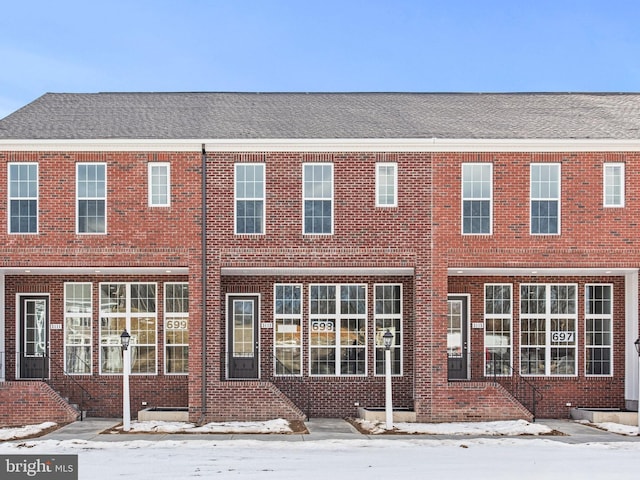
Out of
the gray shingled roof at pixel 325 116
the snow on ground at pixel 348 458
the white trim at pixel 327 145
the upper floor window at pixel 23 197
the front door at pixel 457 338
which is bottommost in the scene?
the snow on ground at pixel 348 458

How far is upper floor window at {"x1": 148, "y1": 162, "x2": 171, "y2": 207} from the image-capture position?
812 inches

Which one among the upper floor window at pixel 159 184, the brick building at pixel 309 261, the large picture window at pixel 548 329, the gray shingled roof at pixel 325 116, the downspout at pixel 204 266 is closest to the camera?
the downspout at pixel 204 266

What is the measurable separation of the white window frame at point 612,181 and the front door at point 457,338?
4868 millimetres

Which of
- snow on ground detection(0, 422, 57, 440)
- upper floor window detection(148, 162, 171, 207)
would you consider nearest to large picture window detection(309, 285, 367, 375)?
upper floor window detection(148, 162, 171, 207)

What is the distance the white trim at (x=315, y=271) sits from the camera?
68.4ft

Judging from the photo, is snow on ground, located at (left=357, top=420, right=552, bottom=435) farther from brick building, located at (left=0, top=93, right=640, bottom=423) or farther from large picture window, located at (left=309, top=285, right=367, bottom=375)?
large picture window, located at (left=309, top=285, right=367, bottom=375)

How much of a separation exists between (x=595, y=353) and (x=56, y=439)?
14.3m

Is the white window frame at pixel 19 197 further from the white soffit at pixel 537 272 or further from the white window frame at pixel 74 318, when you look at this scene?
the white soffit at pixel 537 272

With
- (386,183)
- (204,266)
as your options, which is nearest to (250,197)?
(204,266)

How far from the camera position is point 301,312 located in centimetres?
2248

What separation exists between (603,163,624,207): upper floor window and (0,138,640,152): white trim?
47 cm

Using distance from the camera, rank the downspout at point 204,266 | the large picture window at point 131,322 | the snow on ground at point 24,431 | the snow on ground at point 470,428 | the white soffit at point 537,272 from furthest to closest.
Result: the large picture window at point 131,322 < the white soffit at point 537,272 < the downspout at point 204,266 < the snow on ground at point 470,428 < the snow on ground at point 24,431

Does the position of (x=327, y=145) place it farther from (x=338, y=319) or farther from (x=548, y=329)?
(x=548, y=329)

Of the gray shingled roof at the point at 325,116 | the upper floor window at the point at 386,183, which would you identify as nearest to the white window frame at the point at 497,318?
the upper floor window at the point at 386,183
